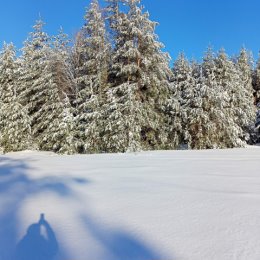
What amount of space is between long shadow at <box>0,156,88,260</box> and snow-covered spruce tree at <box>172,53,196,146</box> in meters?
13.6

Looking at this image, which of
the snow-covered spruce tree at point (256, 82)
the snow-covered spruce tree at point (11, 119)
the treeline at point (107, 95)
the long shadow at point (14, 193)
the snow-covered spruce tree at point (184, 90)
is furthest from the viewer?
the snow-covered spruce tree at point (256, 82)

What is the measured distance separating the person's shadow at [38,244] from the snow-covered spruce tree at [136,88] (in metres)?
12.4

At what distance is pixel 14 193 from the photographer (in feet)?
13.1

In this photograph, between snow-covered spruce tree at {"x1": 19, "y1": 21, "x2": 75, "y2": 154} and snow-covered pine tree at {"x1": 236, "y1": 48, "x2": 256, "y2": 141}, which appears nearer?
snow-covered spruce tree at {"x1": 19, "y1": 21, "x2": 75, "y2": 154}

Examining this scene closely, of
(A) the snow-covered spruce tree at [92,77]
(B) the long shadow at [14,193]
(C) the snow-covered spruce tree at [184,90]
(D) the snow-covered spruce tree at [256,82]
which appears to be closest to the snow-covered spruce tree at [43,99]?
(A) the snow-covered spruce tree at [92,77]

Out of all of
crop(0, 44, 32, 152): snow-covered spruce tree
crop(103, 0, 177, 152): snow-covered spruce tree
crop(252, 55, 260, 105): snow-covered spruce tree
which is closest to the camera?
crop(103, 0, 177, 152): snow-covered spruce tree

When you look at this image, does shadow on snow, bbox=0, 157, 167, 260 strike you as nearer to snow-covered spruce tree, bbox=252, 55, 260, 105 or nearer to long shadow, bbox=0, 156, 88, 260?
long shadow, bbox=0, 156, 88, 260

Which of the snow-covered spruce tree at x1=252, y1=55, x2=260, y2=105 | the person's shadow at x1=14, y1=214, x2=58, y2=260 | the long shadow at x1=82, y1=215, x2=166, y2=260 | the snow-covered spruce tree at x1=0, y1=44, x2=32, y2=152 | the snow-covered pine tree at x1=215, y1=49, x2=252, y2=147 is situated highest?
the snow-covered spruce tree at x1=252, y1=55, x2=260, y2=105

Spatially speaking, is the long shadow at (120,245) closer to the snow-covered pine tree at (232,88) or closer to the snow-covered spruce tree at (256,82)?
the snow-covered pine tree at (232,88)

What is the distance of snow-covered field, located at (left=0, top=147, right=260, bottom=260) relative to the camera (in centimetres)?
221

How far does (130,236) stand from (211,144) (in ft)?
52.2

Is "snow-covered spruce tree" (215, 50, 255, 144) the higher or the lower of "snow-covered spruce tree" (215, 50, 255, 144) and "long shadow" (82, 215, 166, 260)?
the higher

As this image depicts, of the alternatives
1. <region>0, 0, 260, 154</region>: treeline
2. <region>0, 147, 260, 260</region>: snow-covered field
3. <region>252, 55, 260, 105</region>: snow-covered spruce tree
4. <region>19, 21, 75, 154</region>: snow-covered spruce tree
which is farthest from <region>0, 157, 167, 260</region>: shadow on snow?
<region>252, 55, 260, 105</region>: snow-covered spruce tree

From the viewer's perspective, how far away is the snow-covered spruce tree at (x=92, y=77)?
16.2 metres
